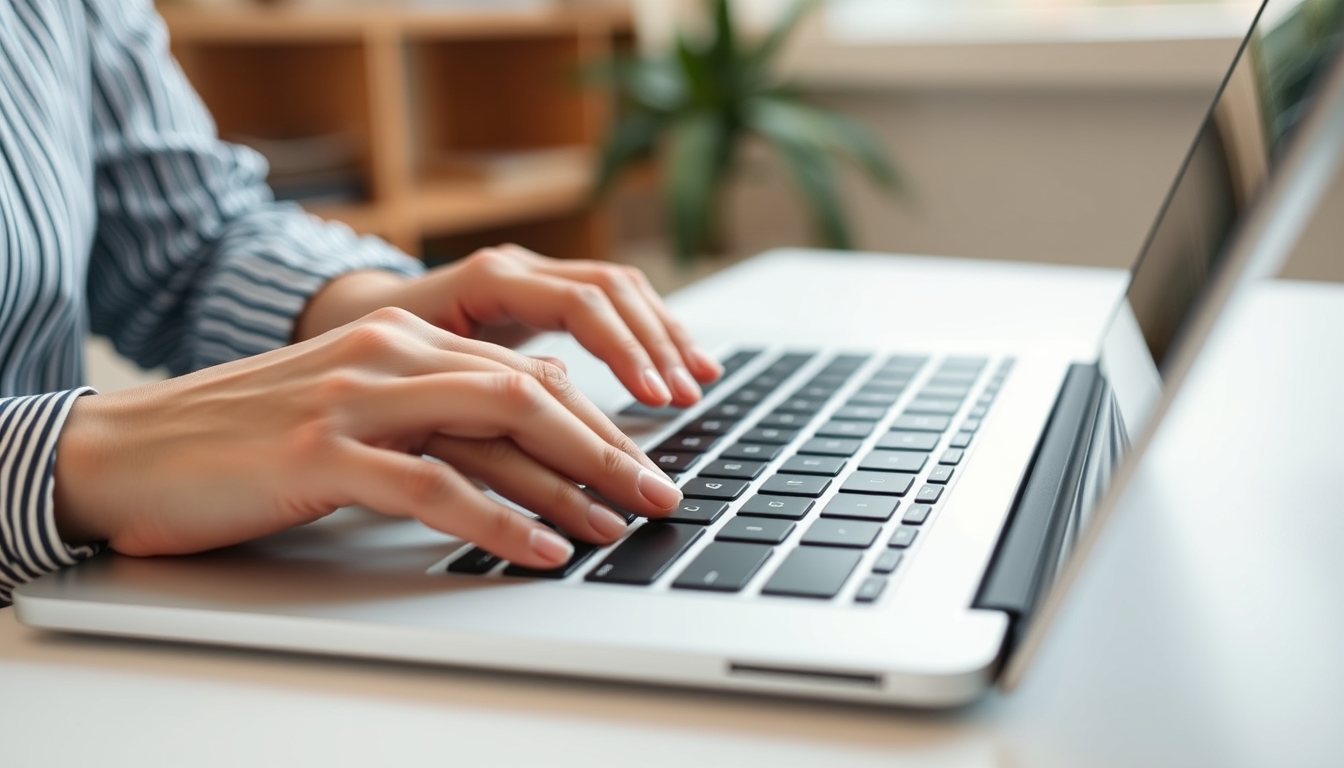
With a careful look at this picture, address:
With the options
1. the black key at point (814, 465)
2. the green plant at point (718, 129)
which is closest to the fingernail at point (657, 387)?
the black key at point (814, 465)

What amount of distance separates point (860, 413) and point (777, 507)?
0.17 m

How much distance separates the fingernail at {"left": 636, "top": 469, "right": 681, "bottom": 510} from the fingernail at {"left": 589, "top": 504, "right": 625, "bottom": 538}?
2 cm

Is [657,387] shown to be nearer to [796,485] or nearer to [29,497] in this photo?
[796,485]

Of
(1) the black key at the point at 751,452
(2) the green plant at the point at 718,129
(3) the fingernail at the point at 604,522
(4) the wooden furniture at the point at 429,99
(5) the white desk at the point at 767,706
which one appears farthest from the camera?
(2) the green plant at the point at 718,129

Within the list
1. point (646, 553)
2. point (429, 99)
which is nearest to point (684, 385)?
point (646, 553)

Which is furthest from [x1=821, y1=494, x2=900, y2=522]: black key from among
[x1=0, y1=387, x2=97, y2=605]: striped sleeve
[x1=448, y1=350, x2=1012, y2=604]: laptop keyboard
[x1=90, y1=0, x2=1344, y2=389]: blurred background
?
[x1=90, y1=0, x2=1344, y2=389]: blurred background

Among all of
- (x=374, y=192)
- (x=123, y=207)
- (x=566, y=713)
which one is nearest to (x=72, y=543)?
(x=566, y=713)

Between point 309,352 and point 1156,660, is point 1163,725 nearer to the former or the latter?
point 1156,660

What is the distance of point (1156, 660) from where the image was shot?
39 centimetres

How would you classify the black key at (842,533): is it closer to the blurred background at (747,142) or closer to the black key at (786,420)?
the black key at (786,420)

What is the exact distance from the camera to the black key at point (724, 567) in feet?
1.31

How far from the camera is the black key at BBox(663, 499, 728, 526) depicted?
1.51ft

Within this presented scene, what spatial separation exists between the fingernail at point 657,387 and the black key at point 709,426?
2cm

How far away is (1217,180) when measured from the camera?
1.51ft
